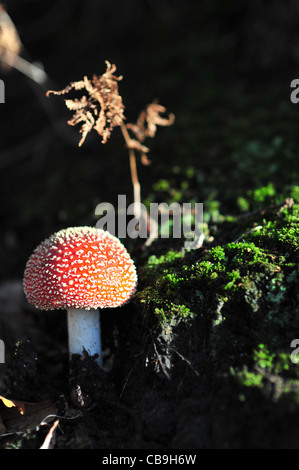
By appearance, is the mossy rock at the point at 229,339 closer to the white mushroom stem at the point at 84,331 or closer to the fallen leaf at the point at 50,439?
the white mushroom stem at the point at 84,331

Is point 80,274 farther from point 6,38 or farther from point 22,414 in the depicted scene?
point 6,38

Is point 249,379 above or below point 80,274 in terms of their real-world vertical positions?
below

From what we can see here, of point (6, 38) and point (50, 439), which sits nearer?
point (50, 439)

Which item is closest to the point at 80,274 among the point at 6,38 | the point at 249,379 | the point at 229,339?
the point at 229,339

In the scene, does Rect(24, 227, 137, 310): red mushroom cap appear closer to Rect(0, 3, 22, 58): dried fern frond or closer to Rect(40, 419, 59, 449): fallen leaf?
Rect(40, 419, 59, 449): fallen leaf

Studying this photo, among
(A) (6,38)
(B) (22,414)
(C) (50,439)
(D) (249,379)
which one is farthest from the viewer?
(A) (6,38)

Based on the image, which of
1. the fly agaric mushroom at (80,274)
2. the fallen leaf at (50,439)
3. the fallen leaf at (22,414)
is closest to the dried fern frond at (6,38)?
the fly agaric mushroom at (80,274)

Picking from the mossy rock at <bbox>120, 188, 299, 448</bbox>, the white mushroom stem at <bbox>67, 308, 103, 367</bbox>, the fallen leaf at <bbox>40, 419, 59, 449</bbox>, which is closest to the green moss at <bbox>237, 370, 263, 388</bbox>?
the mossy rock at <bbox>120, 188, 299, 448</bbox>

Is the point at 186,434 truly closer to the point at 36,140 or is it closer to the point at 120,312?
the point at 120,312
